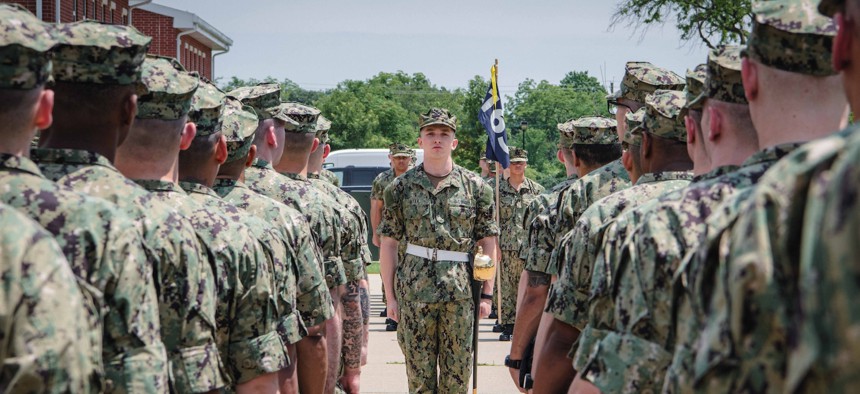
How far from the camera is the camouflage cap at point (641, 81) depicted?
20.4ft

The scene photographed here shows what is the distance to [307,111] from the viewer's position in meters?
7.43

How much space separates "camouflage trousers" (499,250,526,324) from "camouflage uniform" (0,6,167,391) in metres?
11.5

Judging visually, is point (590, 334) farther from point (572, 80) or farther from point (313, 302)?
point (572, 80)

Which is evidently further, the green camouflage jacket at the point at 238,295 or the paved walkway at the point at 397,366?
the paved walkway at the point at 397,366

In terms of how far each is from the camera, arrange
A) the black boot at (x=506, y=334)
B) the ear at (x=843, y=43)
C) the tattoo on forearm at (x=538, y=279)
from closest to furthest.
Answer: the ear at (x=843, y=43) → the tattoo on forearm at (x=538, y=279) → the black boot at (x=506, y=334)

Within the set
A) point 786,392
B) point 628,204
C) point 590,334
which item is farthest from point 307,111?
point 786,392

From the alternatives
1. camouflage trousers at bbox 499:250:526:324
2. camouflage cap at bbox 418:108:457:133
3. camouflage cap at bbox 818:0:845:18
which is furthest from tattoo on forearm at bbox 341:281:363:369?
camouflage cap at bbox 818:0:845:18

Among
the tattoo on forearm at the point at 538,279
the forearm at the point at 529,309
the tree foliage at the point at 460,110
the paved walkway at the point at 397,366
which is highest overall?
the tree foliage at the point at 460,110

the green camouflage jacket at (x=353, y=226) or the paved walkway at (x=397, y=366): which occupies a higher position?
the green camouflage jacket at (x=353, y=226)

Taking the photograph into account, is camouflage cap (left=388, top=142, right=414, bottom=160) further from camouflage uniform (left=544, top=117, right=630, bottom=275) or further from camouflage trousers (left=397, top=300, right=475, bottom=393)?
camouflage uniform (left=544, top=117, right=630, bottom=275)

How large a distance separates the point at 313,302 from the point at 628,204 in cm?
177

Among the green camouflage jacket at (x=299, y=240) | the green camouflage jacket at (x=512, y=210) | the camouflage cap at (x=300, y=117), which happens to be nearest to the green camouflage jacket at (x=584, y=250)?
the green camouflage jacket at (x=299, y=240)

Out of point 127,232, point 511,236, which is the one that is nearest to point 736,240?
point 127,232

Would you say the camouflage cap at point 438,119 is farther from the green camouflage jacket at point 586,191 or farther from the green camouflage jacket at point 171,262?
the green camouflage jacket at point 171,262
